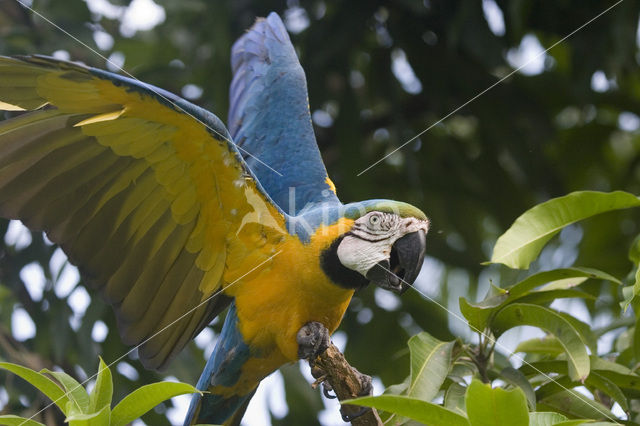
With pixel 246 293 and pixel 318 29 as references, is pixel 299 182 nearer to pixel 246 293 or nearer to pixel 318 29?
pixel 246 293

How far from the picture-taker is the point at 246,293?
6.98 ft

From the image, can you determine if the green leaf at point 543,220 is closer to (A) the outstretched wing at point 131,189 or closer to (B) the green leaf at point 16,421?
(A) the outstretched wing at point 131,189

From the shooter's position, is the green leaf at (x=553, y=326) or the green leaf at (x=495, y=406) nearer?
the green leaf at (x=495, y=406)

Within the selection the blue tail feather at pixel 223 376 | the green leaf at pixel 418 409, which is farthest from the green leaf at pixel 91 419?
the blue tail feather at pixel 223 376

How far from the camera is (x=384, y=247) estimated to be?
76.7 inches

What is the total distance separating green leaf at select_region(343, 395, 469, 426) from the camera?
1.39 m

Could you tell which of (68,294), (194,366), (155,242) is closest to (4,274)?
(68,294)

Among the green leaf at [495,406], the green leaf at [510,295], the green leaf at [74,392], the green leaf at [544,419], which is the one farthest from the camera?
the green leaf at [510,295]

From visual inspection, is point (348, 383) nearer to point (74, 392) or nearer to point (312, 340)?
point (312, 340)

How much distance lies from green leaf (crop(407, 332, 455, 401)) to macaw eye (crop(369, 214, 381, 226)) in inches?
11.7

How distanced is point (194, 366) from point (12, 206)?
1.39 m

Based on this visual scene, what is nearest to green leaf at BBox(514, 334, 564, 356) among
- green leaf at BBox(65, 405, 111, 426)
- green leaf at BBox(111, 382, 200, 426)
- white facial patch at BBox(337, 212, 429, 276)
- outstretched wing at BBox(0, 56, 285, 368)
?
white facial patch at BBox(337, 212, 429, 276)

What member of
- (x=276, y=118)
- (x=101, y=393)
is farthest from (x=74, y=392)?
(x=276, y=118)

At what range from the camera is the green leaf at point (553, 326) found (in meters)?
1.76
